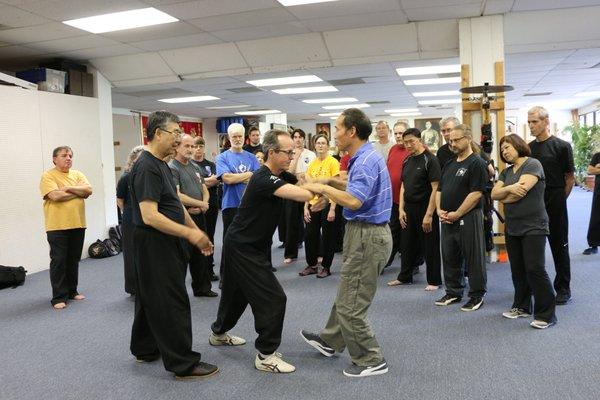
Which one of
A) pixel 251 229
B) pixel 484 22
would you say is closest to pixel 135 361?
pixel 251 229

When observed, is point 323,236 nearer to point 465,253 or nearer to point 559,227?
point 465,253

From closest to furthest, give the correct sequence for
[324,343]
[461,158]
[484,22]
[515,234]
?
[324,343], [515,234], [461,158], [484,22]

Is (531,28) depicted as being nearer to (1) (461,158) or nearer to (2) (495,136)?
(2) (495,136)

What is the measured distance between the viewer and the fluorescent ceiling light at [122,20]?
16.5 ft

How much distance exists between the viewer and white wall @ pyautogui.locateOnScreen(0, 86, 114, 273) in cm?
566

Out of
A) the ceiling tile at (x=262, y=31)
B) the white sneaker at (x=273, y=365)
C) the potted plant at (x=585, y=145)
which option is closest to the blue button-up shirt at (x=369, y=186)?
the white sneaker at (x=273, y=365)

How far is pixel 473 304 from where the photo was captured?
385 centimetres

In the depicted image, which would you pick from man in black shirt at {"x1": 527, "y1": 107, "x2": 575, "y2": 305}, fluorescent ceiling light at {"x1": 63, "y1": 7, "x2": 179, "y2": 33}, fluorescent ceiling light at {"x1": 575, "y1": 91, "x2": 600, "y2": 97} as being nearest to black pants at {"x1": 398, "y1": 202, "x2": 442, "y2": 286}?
man in black shirt at {"x1": 527, "y1": 107, "x2": 575, "y2": 305}

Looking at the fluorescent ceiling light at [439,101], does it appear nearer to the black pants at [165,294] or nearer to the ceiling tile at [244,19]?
the ceiling tile at [244,19]

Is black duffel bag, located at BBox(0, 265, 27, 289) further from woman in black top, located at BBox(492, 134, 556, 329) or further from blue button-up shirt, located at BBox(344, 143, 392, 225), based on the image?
woman in black top, located at BBox(492, 134, 556, 329)

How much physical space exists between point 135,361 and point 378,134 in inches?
152

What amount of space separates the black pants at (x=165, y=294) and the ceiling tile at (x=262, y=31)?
3897mm

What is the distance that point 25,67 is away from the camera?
7207mm

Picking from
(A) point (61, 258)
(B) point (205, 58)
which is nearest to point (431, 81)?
(B) point (205, 58)
